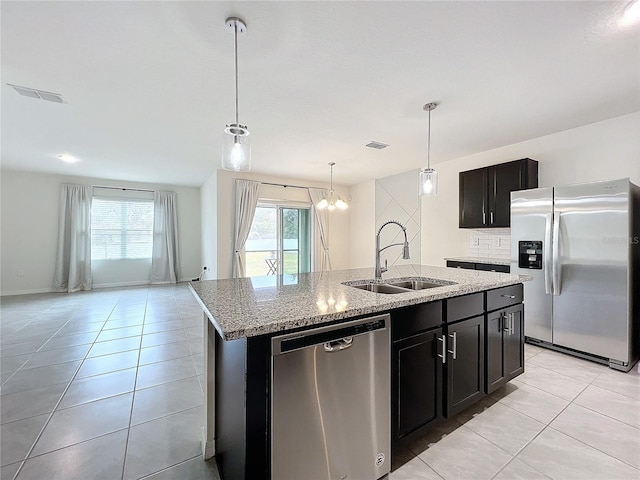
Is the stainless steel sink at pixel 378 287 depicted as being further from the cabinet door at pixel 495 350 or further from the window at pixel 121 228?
the window at pixel 121 228

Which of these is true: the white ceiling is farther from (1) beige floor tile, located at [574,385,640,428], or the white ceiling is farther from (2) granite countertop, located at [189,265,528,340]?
(1) beige floor tile, located at [574,385,640,428]

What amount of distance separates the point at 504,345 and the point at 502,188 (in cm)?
231

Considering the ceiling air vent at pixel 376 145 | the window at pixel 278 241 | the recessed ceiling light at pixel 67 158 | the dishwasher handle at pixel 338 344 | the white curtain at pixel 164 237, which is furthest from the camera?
the white curtain at pixel 164 237

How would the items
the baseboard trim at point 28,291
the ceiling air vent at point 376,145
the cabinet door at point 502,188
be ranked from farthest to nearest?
the baseboard trim at point 28,291
the ceiling air vent at point 376,145
the cabinet door at point 502,188

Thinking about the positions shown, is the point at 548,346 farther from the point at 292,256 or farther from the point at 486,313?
the point at 292,256

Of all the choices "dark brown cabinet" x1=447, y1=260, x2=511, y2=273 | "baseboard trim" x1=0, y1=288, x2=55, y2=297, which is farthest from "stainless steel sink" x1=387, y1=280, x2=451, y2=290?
"baseboard trim" x1=0, y1=288, x2=55, y2=297

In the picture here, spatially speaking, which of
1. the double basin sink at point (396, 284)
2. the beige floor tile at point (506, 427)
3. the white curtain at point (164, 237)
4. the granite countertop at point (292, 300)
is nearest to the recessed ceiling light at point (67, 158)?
the white curtain at point (164, 237)

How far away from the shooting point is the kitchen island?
1.05 m

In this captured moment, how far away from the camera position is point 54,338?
3.29 m

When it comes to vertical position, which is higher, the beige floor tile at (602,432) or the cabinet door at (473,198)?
the cabinet door at (473,198)

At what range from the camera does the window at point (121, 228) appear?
6.34 m

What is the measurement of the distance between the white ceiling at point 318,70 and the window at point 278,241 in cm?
230

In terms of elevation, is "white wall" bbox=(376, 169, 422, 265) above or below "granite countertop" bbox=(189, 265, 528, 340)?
above

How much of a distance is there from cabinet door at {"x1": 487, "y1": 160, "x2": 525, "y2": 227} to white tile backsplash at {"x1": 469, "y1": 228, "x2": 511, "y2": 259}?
1.18 feet
